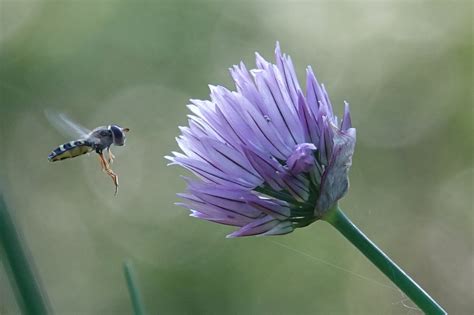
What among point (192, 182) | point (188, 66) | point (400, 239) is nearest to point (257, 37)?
point (188, 66)

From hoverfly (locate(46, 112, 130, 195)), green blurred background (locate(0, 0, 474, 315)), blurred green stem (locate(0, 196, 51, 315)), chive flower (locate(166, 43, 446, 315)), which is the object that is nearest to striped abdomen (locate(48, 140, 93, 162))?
hoverfly (locate(46, 112, 130, 195))

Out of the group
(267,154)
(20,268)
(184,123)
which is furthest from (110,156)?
(184,123)

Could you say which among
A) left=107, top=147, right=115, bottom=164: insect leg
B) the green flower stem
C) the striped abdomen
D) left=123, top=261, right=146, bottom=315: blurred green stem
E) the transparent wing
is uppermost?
the transparent wing

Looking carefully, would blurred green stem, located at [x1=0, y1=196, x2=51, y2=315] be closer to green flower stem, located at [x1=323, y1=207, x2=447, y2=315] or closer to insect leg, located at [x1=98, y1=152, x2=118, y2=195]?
green flower stem, located at [x1=323, y1=207, x2=447, y2=315]

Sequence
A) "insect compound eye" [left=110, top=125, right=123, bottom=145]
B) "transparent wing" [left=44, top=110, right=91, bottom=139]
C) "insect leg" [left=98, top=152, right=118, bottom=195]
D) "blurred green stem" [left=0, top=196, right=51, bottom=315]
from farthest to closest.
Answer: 1. "insect compound eye" [left=110, top=125, right=123, bottom=145]
2. "transparent wing" [left=44, top=110, right=91, bottom=139]
3. "insect leg" [left=98, top=152, right=118, bottom=195]
4. "blurred green stem" [left=0, top=196, right=51, bottom=315]

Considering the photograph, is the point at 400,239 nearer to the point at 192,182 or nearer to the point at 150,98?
the point at 150,98

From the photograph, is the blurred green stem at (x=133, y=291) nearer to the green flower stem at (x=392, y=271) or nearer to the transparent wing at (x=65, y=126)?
the green flower stem at (x=392, y=271)
